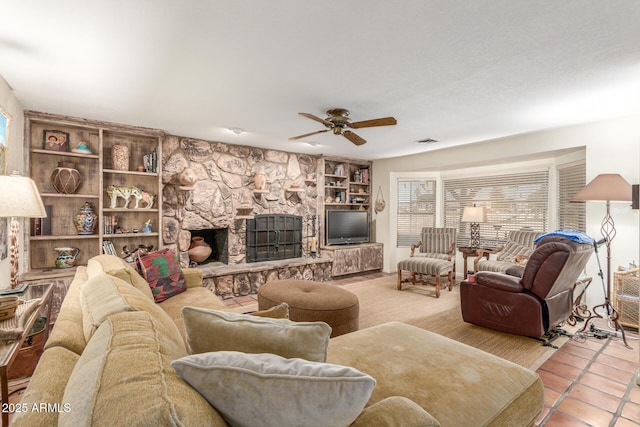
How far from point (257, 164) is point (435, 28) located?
3.82m

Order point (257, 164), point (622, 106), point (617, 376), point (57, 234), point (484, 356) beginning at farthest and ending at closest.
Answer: point (257, 164) → point (57, 234) → point (622, 106) → point (617, 376) → point (484, 356)

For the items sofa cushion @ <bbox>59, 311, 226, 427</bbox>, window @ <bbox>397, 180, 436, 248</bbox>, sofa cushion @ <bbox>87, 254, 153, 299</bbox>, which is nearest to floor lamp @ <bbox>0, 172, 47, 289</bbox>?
sofa cushion @ <bbox>87, 254, 153, 299</bbox>

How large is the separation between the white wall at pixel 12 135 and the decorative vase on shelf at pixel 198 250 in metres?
1.83

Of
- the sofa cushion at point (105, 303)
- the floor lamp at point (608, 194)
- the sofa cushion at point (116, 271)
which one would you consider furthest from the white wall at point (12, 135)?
the floor lamp at point (608, 194)

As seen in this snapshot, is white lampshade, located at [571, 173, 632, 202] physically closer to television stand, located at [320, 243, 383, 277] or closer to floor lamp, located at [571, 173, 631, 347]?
floor lamp, located at [571, 173, 631, 347]

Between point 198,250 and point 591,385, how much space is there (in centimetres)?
452

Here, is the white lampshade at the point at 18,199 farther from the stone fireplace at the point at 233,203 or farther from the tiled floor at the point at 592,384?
the tiled floor at the point at 592,384

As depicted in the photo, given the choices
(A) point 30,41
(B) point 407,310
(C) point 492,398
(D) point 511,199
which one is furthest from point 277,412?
(D) point 511,199

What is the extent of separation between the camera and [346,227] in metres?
6.14

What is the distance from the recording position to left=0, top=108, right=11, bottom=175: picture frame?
2451 millimetres

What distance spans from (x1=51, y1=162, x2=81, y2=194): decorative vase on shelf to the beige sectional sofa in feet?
6.79

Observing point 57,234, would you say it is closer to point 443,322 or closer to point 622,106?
point 443,322

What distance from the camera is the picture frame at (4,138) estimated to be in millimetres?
2451

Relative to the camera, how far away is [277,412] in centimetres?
74
